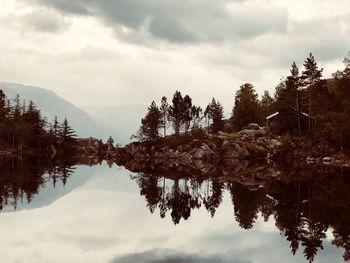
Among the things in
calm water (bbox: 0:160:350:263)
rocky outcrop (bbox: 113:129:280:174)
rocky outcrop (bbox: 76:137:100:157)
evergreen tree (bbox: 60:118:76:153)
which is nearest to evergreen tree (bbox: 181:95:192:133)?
rocky outcrop (bbox: 113:129:280:174)

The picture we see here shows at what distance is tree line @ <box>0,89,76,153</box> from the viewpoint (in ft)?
448

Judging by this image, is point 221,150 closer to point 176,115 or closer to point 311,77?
point 311,77

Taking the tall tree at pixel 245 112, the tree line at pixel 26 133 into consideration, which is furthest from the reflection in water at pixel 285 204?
the tree line at pixel 26 133

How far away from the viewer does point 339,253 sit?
1714 centimetres

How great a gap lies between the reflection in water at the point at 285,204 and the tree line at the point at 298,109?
38.0 meters

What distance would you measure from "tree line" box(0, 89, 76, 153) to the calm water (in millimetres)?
102760

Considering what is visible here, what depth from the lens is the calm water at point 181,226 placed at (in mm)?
16891

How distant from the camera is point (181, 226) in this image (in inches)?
923

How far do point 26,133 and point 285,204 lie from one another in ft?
396

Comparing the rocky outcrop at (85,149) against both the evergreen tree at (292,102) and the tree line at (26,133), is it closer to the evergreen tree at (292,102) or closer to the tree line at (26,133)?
the tree line at (26,133)

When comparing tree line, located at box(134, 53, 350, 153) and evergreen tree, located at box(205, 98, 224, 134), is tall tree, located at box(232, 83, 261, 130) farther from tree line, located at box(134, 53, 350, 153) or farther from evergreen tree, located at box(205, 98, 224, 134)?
evergreen tree, located at box(205, 98, 224, 134)

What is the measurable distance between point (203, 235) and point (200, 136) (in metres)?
94.9

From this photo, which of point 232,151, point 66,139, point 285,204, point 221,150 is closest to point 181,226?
point 285,204

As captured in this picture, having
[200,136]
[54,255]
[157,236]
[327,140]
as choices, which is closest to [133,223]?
[157,236]
